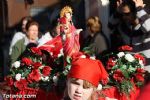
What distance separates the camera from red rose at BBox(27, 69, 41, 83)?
4.04m

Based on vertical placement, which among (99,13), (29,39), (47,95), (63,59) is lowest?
(47,95)

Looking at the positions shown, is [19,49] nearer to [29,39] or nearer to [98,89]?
[29,39]

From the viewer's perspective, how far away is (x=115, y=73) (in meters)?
3.88

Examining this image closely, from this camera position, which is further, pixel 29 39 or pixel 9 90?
pixel 29 39

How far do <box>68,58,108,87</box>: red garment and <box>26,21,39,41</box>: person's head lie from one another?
8.30 feet

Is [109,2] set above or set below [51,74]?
above

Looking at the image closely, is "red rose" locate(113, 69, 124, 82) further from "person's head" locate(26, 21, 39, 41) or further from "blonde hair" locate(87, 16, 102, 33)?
"person's head" locate(26, 21, 39, 41)

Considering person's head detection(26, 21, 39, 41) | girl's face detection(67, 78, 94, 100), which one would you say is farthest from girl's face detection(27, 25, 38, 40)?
girl's face detection(67, 78, 94, 100)

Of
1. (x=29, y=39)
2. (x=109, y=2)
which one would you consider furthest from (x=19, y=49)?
(x=109, y=2)

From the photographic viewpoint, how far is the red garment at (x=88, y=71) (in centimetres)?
321

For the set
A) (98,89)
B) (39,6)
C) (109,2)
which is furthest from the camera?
(39,6)

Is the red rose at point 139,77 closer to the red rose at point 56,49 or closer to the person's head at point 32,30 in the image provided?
the red rose at point 56,49

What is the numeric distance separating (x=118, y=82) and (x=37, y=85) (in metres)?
0.67

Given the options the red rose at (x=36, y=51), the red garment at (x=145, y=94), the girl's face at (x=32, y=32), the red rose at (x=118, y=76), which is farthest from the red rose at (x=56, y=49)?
→ the red garment at (x=145, y=94)
